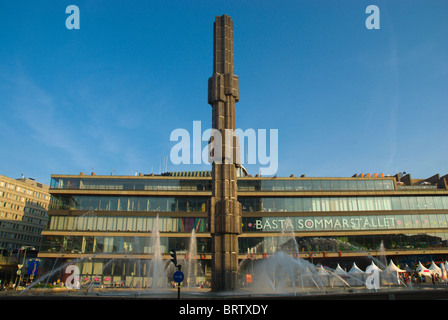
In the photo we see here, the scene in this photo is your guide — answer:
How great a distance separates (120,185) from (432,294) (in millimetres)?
51798

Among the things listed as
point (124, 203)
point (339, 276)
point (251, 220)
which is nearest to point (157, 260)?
point (124, 203)

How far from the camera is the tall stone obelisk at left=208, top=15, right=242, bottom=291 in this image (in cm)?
2816

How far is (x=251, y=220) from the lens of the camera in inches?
2414

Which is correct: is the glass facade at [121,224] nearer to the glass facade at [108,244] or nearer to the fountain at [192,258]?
the glass facade at [108,244]

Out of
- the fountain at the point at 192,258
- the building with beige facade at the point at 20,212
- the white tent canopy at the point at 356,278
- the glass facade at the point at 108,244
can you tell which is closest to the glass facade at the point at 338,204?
the fountain at the point at 192,258

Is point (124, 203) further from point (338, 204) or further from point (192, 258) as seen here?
point (338, 204)

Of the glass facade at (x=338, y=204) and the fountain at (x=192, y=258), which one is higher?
the glass facade at (x=338, y=204)

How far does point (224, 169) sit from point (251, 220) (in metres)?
32.6

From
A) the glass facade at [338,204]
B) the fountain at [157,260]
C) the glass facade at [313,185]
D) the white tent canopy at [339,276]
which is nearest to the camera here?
the white tent canopy at [339,276]

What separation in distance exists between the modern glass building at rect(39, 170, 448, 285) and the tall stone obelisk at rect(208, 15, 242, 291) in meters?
29.7

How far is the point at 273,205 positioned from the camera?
2468 inches

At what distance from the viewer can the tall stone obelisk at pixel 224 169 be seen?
28.2 meters

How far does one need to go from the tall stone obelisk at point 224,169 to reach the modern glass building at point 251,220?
2966 centimetres
